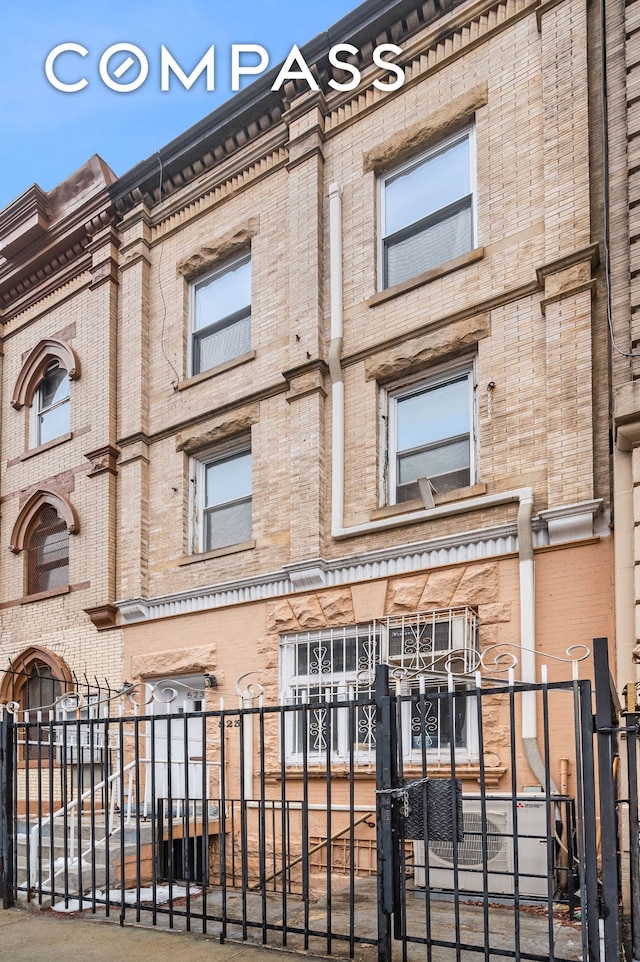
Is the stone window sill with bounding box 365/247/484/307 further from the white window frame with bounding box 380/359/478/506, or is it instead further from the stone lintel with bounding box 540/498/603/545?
the stone lintel with bounding box 540/498/603/545

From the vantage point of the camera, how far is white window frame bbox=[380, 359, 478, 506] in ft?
34.1

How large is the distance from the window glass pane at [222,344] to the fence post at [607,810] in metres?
8.65

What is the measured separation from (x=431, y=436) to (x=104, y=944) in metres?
6.41

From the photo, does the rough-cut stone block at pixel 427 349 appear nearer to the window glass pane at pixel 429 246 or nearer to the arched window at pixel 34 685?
the window glass pane at pixel 429 246

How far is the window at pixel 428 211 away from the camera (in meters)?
10.9

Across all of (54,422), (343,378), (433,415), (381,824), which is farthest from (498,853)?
(54,422)

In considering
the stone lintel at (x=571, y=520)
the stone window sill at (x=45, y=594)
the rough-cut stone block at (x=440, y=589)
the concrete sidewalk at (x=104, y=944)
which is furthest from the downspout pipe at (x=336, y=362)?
the stone window sill at (x=45, y=594)

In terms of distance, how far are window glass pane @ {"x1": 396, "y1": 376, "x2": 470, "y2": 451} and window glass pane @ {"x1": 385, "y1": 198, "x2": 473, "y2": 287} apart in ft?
5.17

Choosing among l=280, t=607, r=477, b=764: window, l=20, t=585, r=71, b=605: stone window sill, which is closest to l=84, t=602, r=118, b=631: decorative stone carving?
l=20, t=585, r=71, b=605: stone window sill

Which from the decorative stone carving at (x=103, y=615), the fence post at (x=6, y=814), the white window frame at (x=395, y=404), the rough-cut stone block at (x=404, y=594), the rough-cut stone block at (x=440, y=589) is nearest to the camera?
the fence post at (x=6, y=814)

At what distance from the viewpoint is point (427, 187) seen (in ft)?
37.1

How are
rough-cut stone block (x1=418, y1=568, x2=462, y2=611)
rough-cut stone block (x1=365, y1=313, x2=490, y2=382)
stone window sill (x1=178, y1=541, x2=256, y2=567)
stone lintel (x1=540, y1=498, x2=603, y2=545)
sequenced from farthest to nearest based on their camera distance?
stone window sill (x1=178, y1=541, x2=256, y2=567)
rough-cut stone block (x1=365, y1=313, x2=490, y2=382)
rough-cut stone block (x1=418, y1=568, x2=462, y2=611)
stone lintel (x1=540, y1=498, x2=603, y2=545)

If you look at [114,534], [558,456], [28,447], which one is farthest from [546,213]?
[28,447]

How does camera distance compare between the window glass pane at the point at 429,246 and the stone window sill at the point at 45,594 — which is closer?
the window glass pane at the point at 429,246
